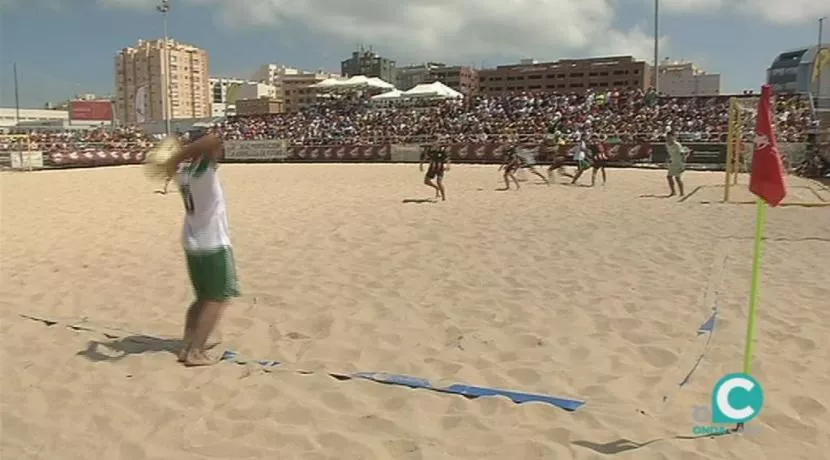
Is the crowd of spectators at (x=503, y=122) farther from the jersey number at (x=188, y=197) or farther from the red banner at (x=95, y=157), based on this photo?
the jersey number at (x=188, y=197)

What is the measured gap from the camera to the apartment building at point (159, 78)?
115 m

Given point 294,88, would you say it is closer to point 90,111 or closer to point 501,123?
point 90,111

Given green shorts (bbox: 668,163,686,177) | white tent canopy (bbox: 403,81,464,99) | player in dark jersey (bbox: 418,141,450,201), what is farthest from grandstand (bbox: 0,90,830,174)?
player in dark jersey (bbox: 418,141,450,201)

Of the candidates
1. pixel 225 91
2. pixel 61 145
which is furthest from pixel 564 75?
pixel 61 145

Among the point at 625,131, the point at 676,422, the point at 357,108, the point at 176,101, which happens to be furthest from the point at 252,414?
the point at 176,101

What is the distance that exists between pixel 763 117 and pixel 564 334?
6.49 ft

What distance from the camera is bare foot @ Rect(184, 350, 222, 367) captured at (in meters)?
4.31

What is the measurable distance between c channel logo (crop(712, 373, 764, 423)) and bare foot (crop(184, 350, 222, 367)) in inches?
114

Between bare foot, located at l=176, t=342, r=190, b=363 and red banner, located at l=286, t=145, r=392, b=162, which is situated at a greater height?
red banner, located at l=286, t=145, r=392, b=162

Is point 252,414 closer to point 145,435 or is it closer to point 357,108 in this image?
point 145,435

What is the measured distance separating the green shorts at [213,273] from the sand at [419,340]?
1.62 feet

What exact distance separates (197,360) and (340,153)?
30148 mm

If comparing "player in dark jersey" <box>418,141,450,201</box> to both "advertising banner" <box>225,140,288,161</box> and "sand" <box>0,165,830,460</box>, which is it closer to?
"sand" <box>0,165,830,460</box>

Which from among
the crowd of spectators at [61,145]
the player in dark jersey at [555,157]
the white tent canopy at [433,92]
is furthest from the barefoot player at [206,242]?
the white tent canopy at [433,92]
